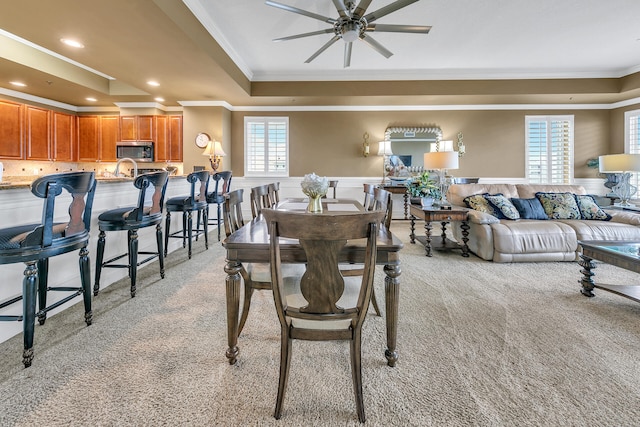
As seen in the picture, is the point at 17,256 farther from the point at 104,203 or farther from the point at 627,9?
the point at 627,9

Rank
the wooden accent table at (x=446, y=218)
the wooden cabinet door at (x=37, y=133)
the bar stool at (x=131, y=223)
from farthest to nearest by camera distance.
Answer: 1. the wooden cabinet door at (x=37, y=133)
2. the wooden accent table at (x=446, y=218)
3. the bar stool at (x=131, y=223)

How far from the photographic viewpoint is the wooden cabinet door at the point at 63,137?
616 centimetres

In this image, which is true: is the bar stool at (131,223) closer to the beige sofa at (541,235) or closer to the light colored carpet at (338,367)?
the light colored carpet at (338,367)

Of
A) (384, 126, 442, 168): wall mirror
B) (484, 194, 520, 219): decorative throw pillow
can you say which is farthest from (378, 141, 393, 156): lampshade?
(484, 194, 520, 219): decorative throw pillow

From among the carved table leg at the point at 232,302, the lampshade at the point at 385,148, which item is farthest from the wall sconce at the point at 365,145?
the carved table leg at the point at 232,302

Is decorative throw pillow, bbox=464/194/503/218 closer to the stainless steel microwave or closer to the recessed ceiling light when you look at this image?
the recessed ceiling light

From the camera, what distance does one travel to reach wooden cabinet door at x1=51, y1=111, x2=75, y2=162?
6.16 m

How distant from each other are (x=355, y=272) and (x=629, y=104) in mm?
7637

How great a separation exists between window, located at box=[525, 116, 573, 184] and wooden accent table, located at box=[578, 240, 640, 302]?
4492mm

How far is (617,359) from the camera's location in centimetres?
169

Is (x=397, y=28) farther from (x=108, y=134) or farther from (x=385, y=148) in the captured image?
(x=108, y=134)

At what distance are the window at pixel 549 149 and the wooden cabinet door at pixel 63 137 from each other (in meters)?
9.96

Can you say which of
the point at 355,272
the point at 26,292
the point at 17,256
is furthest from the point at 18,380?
the point at 355,272

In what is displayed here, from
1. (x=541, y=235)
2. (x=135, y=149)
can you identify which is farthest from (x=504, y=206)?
(x=135, y=149)
